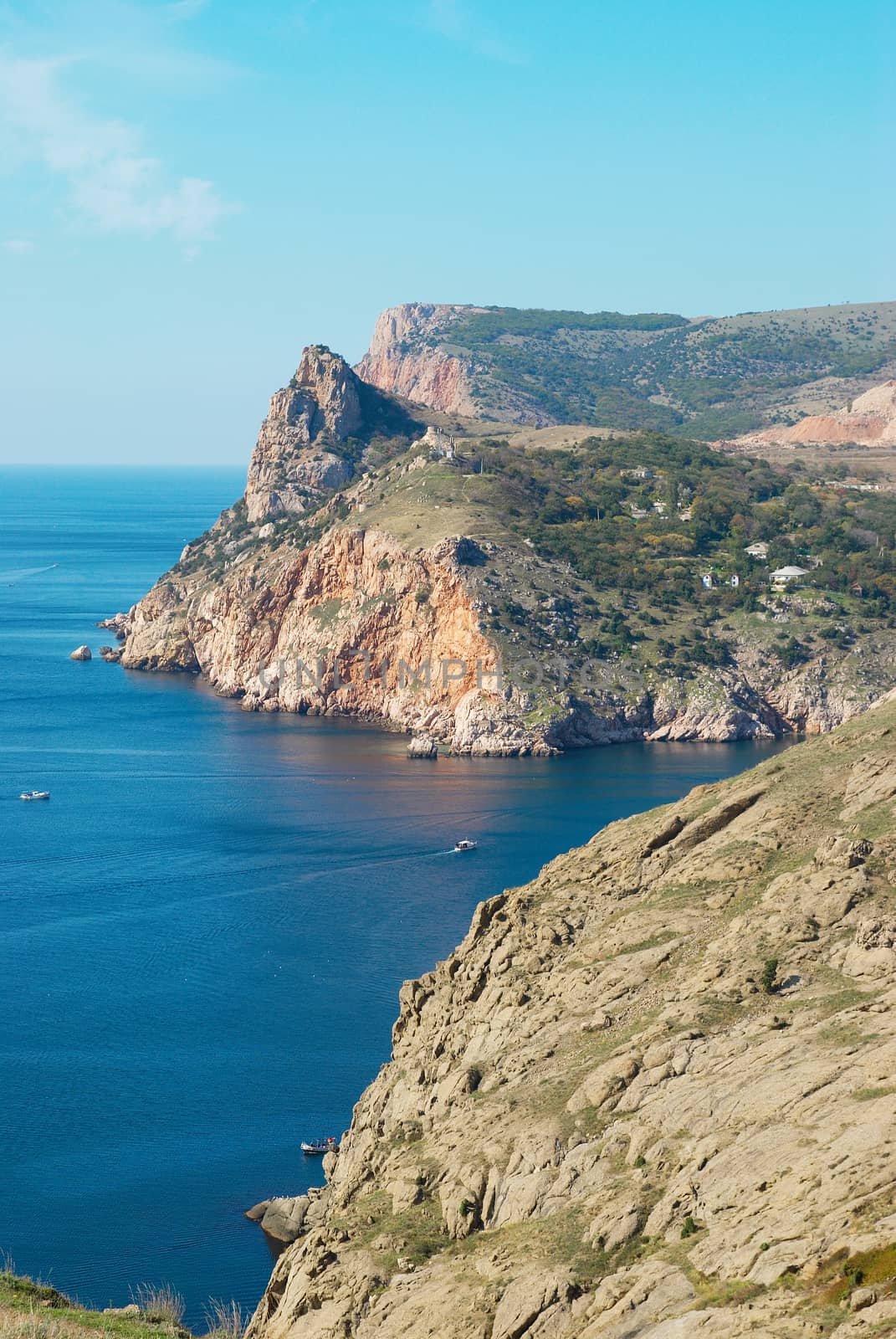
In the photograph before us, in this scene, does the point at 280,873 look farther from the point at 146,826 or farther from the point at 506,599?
the point at 506,599

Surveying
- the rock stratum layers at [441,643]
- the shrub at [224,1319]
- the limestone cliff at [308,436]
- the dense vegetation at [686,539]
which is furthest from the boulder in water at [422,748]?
the shrub at [224,1319]

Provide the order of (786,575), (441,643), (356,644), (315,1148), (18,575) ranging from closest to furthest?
(315,1148), (441,643), (356,644), (786,575), (18,575)

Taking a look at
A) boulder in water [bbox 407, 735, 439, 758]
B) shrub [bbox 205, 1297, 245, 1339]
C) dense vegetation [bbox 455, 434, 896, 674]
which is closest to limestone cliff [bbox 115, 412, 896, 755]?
boulder in water [bbox 407, 735, 439, 758]

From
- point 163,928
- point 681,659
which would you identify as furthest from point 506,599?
point 163,928

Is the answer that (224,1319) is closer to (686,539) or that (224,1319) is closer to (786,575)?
(786,575)

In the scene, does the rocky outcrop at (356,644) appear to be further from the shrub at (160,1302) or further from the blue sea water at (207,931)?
the shrub at (160,1302)

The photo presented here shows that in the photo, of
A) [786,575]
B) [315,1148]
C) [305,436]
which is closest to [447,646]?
[786,575]
